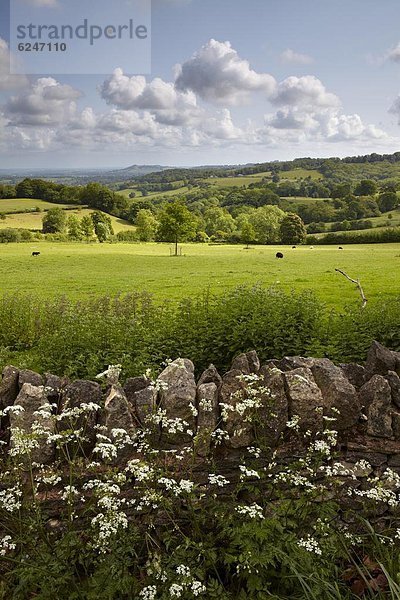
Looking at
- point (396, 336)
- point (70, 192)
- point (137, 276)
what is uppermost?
point (70, 192)

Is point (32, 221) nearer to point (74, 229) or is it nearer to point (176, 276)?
point (74, 229)

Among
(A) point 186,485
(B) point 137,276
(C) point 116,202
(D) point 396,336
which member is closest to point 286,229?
(C) point 116,202

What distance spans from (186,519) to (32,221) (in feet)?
327

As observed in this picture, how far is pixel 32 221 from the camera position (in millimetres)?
95438

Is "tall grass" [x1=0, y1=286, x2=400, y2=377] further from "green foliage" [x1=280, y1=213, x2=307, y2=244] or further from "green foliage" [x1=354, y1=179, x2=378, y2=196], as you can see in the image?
"green foliage" [x1=354, y1=179, x2=378, y2=196]

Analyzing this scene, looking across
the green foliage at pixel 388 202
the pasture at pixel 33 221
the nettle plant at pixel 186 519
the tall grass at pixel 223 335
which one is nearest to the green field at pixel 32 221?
the pasture at pixel 33 221

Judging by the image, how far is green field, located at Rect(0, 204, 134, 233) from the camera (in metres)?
90.2

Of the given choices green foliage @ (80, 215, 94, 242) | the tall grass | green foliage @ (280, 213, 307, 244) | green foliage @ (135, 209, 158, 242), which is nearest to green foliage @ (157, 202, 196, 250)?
green foliage @ (135, 209, 158, 242)

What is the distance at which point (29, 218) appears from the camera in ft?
320

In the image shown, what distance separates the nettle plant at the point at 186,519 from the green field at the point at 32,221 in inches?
3542

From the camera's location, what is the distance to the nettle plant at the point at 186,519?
9.53 ft

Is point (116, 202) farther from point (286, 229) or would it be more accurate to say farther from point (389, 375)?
point (389, 375)

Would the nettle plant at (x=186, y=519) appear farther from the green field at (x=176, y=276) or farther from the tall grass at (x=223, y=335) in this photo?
the green field at (x=176, y=276)

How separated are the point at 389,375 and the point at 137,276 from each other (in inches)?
1146
